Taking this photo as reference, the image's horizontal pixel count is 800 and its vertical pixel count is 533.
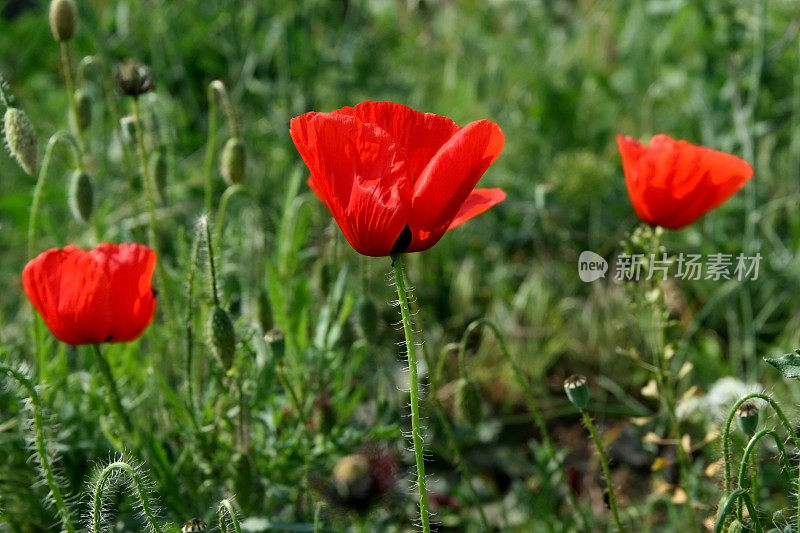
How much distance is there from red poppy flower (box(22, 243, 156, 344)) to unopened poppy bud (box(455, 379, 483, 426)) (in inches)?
22.8

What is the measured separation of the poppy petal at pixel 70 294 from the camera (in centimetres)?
136

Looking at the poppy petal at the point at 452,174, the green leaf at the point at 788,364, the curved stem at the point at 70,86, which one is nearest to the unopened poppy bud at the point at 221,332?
the poppy petal at the point at 452,174

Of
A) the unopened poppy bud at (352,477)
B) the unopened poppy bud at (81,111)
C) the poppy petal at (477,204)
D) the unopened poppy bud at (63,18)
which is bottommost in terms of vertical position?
the unopened poppy bud at (352,477)

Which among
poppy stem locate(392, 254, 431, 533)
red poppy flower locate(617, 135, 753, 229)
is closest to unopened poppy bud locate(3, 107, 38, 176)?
poppy stem locate(392, 254, 431, 533)

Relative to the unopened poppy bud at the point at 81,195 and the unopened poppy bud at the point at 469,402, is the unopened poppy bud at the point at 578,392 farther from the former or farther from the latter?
the unopened poppy bud at the point at 81,195

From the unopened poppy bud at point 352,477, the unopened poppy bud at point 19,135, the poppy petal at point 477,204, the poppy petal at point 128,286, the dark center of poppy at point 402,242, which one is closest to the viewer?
the dark center of poppy at point 402,242

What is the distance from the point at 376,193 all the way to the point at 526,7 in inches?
117

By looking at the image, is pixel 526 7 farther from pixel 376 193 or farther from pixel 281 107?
pixel 376 193

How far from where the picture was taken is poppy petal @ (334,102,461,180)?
45.3 inches

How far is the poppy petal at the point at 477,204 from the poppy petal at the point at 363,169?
15 centimetres

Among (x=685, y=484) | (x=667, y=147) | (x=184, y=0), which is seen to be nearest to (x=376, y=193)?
(x=667, y=147)

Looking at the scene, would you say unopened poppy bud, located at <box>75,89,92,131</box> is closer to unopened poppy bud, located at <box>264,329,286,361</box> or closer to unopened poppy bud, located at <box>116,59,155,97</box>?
unopened poppy bud, located at <box>116,59,155,97</box>

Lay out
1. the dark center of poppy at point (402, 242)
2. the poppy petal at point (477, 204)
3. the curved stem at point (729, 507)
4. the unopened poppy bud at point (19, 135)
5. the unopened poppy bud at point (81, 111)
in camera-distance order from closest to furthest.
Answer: the curved stem at point (729, 507) → the dark center of poppy at point (402, 242) → the poppy petal at point (477, 204) → the unopened poppy bud at point (19, 135) → the unopened poppy bud at point (81, 111)

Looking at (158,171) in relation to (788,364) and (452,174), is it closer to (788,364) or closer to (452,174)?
(452,174)
